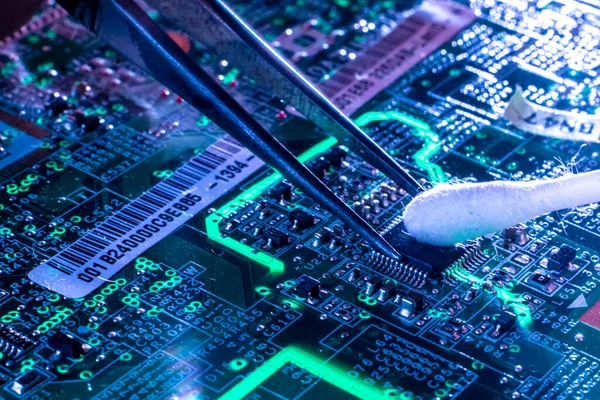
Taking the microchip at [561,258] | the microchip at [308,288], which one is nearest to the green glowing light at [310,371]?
the microchip at [308,288]

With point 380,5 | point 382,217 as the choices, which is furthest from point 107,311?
point 380,5

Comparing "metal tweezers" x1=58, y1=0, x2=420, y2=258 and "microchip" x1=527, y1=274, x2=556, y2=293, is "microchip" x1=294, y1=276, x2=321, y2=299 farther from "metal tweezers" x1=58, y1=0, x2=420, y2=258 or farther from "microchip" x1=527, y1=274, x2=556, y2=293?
"microchip" x1=527, y1=274, x2=556, y2=293

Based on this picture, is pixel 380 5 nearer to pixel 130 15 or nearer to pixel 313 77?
pixel 313 77

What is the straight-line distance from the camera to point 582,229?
12.3 feet

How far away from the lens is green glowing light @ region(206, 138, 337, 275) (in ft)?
11.9

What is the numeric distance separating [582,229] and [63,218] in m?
1.69

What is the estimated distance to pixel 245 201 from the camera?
392cm

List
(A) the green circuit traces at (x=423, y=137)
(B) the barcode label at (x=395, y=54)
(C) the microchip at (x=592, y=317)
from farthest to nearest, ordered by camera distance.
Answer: (B) the barcode label at (x=395, y=54), (A) the green circuit traces at (x=423, y=137), (C) the microchip at (x=592, y=317)

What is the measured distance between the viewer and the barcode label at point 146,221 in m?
3.61

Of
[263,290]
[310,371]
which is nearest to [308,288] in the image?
[263,290]

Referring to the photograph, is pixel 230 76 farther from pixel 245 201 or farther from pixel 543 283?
pixel 543 283

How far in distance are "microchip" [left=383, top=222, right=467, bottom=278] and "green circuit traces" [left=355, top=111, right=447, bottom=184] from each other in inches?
17.9

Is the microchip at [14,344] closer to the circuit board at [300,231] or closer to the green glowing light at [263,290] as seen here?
the circuit board at [300,231]

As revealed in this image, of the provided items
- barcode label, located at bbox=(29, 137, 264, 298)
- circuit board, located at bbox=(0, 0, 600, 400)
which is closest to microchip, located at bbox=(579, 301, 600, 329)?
circuit board, located at bbox=(0, 0, 600, 400)
